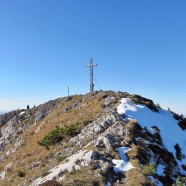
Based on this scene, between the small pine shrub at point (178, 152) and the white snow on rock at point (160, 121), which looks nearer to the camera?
the small pine shrub at point (178, 152)

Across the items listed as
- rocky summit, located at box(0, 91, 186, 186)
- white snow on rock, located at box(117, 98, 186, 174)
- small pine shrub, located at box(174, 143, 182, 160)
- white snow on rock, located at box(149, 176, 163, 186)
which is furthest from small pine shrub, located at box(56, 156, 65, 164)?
small pine shrub, located at box(174, 143, 182, 160)

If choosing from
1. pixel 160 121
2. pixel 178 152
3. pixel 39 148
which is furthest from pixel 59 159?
pixel 160 121

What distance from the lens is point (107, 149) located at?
31281mm

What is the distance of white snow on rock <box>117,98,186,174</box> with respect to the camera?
3962 cm

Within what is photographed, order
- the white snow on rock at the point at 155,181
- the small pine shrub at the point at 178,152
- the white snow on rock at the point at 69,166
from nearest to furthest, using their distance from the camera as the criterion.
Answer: the white snow on rock at the point at 155,181
the white snow on rock at the point at 69,166
the small pine shrub at the point at 178,152

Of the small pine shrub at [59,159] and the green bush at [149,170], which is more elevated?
the small pine shrub at [59,159]

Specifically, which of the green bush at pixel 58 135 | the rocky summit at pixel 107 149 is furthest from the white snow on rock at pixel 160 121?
the green bush at pixel 58 135

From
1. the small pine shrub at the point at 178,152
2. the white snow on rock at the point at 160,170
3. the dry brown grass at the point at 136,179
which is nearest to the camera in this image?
the dry brown grass at the point at 136,179

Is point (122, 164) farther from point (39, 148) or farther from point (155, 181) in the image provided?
point (39, 148)

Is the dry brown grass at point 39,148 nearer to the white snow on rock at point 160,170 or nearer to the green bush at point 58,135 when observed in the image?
the green bush at point 58,135

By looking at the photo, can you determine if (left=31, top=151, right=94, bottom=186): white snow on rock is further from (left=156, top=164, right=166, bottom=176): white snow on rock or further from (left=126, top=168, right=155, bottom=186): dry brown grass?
(left=156, top=164, right=166, bottom=176): white snow on rock

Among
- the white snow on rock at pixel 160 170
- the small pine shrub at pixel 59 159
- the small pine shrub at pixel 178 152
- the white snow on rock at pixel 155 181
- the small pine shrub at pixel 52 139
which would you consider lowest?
the white snow on rock at pixel 155 181

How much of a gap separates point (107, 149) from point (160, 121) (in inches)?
621

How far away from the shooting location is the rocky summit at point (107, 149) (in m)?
27.0
